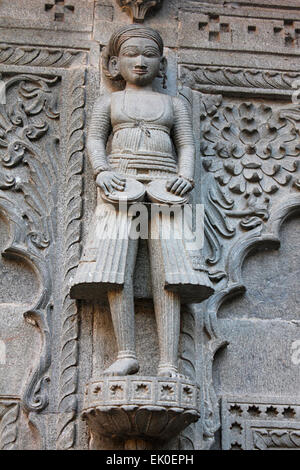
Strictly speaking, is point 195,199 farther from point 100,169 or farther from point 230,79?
point 230,79

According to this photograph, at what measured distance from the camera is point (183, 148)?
5418 mm

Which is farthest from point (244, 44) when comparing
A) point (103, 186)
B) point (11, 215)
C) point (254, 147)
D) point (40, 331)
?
point (40, 331)

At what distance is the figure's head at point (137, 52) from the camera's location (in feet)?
18.1

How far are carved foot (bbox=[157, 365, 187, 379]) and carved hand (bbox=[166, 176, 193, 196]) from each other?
110 centimetres

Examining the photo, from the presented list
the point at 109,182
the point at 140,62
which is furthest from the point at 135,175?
the point at 140,62

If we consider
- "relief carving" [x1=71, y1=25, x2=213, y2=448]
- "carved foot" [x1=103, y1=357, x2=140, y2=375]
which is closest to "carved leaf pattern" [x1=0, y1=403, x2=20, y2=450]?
"relief carving" [x1=71, y1=25, x2=213, y2=448]

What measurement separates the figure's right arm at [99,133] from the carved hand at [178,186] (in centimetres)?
41

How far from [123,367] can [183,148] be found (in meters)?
1.56

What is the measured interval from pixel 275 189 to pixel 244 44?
118cm

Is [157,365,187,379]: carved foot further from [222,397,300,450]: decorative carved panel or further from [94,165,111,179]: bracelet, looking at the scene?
[94,165,111,179]: bracelet

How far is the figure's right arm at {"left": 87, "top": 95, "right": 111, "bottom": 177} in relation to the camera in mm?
5262

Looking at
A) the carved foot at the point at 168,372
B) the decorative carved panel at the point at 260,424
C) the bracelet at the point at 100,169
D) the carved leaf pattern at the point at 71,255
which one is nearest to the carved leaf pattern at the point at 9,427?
the carved leaf pattern at the point at 71,255

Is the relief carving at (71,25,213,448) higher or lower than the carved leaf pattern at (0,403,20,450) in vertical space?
higher

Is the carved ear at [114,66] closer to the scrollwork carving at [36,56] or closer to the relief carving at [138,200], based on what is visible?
the relief carving at [138,200]
